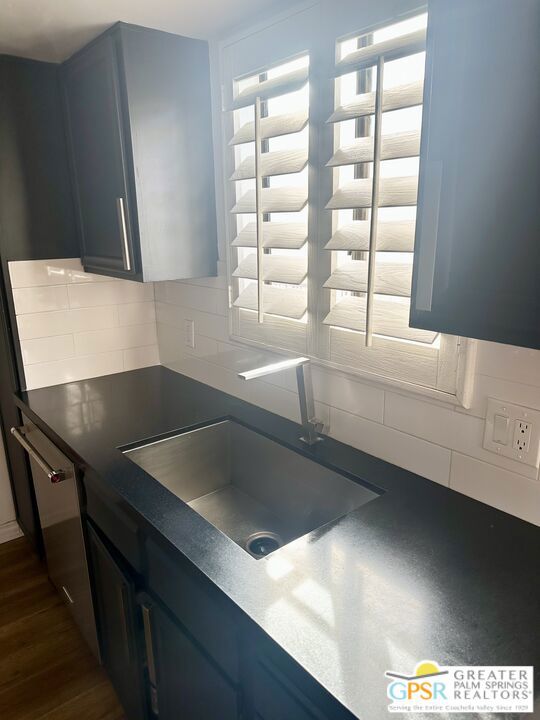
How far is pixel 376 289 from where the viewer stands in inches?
48.0

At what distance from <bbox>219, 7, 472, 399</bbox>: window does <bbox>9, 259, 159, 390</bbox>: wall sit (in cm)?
72

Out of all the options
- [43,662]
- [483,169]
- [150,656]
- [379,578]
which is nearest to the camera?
[483,169]

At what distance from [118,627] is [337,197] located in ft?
4.41

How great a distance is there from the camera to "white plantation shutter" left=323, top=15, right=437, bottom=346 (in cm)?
110

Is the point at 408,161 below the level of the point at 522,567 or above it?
above

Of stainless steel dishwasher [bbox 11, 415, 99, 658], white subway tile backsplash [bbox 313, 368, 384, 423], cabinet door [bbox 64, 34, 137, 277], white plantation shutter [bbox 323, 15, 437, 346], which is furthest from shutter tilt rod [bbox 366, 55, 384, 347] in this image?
stainless steel dishwasher [bbox 11, 415, 99, 658]

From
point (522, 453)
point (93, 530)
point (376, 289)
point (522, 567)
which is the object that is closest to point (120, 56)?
point (376, 289)

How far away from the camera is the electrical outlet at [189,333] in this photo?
207 cm

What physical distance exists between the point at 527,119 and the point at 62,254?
70.0 inches

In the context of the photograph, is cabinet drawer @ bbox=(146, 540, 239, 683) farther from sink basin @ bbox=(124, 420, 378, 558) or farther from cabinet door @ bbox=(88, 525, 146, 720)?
sink basin @ bbox=(124, 420, 378, 558)

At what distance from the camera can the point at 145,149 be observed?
5.21 ft

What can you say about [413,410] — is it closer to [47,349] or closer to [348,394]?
[348,394]

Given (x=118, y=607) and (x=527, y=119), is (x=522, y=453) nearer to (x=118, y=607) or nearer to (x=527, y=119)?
(x=527, y=119)

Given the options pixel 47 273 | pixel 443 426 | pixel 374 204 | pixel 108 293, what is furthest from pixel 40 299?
pixel 443 426
